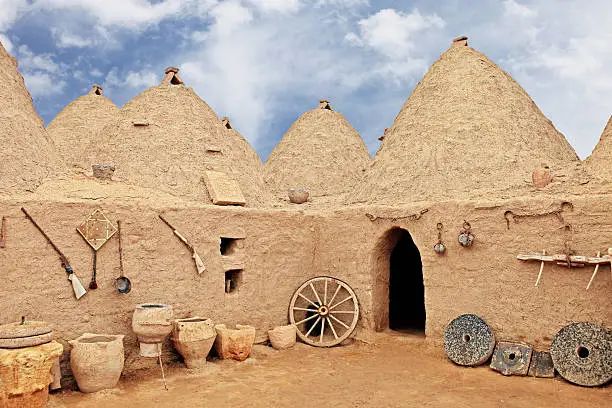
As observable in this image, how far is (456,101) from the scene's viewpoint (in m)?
11.2

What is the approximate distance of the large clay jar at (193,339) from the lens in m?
6.81

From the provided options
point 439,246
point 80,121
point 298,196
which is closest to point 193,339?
point 439,246

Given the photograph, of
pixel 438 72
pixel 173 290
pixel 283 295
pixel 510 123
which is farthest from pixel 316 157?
pixel 173 290

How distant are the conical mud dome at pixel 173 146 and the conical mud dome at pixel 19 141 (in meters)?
1.39

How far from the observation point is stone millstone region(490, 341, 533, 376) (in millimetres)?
6590

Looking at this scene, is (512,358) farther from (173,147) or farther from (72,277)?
(173,147)

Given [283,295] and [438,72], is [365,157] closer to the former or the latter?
[438,72]

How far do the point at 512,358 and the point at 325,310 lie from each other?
327 centimetres

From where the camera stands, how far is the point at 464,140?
415 inches

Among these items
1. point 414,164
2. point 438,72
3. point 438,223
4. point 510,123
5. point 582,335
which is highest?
point 438,72

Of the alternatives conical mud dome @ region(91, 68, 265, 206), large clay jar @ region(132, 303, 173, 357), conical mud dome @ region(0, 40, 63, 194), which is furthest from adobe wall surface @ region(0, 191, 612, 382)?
conical mud dome @ region(91, 68, 265, 206)

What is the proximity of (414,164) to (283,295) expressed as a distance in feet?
14.0

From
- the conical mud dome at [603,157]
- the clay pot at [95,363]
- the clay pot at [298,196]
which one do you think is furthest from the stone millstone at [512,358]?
the clay pot at [298,196]

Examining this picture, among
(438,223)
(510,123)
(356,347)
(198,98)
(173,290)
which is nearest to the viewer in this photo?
(173,290)
